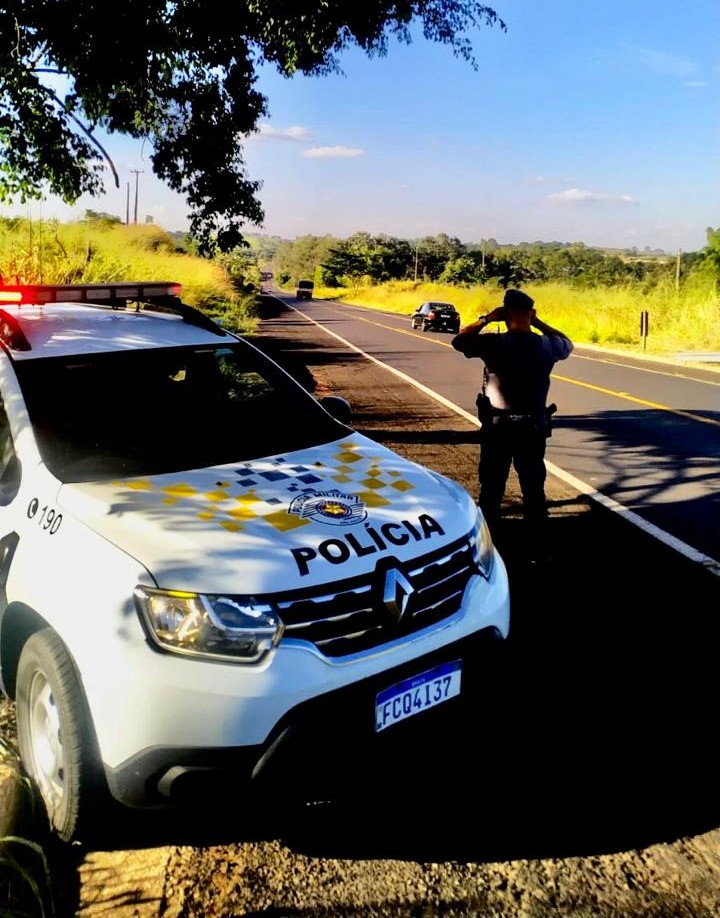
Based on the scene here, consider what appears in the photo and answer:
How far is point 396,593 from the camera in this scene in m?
2.71

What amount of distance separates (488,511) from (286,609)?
3289 millimetres

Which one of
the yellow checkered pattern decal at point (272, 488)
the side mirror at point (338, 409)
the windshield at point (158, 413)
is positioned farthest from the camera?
the side mirror at point (338, 409)

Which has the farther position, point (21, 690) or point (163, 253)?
point (163, 253)

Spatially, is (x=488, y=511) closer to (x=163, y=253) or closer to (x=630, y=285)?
(x=163, y=253)

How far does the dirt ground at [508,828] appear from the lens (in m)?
2.53

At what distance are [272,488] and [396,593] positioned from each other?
722 millimetres

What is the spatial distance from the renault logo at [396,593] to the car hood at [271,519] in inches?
2.7

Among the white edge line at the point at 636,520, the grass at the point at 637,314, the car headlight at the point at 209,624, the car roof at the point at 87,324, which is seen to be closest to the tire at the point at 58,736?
the car headlight at the point at 209,624

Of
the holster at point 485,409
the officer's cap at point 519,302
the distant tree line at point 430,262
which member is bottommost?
the holster at point 485,409

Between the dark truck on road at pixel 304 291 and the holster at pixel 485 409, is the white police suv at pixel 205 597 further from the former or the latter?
the dark truck on road at pixel 304 291

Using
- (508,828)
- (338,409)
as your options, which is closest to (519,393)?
(338,409)

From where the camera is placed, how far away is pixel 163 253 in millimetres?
26109

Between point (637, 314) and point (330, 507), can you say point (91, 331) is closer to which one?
point (330, 507)

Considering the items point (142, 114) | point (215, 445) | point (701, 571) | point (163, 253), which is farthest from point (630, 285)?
point (215, 445)
